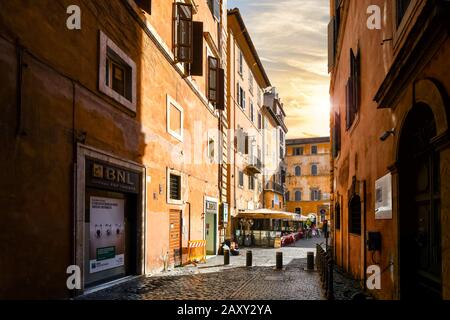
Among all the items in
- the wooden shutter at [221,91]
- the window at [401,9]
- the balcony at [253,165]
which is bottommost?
the balcony at [253,165]

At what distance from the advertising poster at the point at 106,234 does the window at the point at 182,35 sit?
6.00 m

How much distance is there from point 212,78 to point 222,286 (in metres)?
11.5

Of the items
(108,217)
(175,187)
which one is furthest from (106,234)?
(175,187)

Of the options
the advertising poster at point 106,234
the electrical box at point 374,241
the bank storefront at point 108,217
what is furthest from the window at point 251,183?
the electrical box at point 374,241

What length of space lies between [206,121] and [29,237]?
527 inches

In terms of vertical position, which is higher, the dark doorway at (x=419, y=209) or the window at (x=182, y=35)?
the window at (x=182, y=35)

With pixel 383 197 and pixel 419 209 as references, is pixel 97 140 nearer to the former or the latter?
pixel 383 197

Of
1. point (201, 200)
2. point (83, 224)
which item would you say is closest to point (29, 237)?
point (83, 224)

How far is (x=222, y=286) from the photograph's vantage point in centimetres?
1187

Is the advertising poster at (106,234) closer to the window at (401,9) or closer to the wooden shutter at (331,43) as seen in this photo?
the window at (401,9)

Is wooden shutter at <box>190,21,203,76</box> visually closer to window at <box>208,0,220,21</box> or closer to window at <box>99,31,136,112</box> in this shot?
window at <box>99,31,136,112</box>

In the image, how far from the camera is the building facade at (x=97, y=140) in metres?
7.23

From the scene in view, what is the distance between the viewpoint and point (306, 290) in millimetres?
11359
